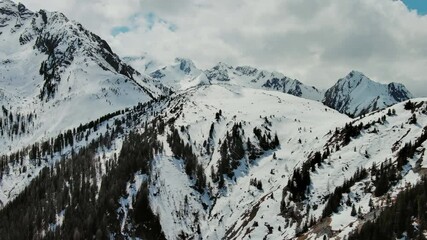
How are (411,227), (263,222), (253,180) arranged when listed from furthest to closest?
(253,180), (263,222), (411,227)

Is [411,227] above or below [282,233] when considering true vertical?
below

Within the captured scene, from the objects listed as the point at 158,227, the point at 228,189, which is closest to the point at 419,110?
the point at 228,189

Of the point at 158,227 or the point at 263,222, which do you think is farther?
the point at 158,227

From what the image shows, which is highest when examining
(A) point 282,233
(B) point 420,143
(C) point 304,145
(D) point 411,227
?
(C) point 304,145

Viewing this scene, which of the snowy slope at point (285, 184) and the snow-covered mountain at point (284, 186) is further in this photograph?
the snowy slope at point (285, 184)

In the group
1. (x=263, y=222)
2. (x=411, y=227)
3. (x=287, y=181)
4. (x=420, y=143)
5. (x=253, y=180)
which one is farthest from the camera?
(x=253, y=180)

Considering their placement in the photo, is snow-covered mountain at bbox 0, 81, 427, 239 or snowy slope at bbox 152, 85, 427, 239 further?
snowy slope at bbox 152, 85, 427, 239

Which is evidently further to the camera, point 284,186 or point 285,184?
point 285,184

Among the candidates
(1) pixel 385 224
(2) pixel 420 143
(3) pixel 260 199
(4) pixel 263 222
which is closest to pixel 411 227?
(1) pixel 385 224

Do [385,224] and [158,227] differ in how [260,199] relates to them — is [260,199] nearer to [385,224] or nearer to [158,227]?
[158,227]

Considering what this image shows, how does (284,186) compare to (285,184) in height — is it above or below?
below
